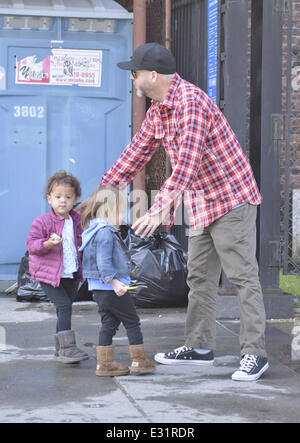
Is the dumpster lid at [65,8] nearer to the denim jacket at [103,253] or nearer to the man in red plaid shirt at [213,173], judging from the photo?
the man in red plaid shirt at [213,173]

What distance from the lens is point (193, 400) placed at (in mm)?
4117

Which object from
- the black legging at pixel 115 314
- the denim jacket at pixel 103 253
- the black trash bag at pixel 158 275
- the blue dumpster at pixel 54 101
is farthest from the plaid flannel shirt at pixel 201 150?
the blue dumpster at pixel 54 101

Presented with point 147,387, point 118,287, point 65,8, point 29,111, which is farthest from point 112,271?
point 65,8

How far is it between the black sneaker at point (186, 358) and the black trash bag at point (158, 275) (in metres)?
1.91

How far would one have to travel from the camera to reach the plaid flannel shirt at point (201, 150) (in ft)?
14.4

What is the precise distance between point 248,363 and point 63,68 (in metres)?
4.13

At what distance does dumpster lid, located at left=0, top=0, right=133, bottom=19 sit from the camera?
7.63 m

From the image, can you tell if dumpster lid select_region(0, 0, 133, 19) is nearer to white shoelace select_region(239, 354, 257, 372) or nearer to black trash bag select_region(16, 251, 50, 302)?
black trash bag select_region(16, 251, 50, 302)

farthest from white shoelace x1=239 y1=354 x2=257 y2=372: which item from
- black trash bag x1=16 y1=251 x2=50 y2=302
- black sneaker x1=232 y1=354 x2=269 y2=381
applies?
black trash bag x1=16 y1=251 x2=50 y2=302

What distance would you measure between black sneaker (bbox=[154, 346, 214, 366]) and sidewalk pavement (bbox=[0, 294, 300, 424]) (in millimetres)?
68

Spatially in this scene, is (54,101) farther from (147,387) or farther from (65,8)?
(147,387)
